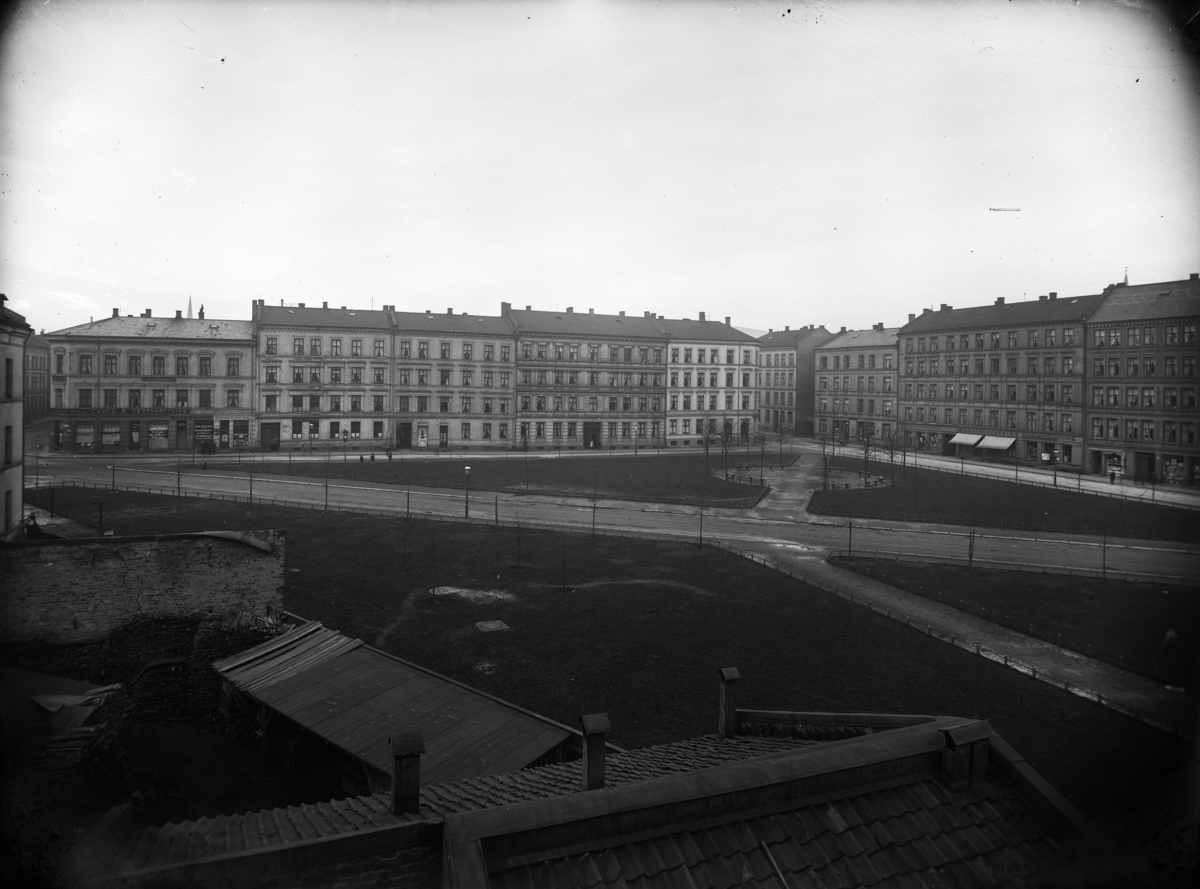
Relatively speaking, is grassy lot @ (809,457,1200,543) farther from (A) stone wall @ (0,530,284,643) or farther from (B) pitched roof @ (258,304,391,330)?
(B) pitched roof @ (258,304,391,330)

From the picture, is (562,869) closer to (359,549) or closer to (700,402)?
(359,549)

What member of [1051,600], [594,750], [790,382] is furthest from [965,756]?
[790,382]

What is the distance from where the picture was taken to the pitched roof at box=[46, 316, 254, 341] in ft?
197

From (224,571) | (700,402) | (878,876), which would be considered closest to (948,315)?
(700,402)

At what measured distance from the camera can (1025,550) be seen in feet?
103

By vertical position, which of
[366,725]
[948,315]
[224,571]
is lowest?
[366,725]

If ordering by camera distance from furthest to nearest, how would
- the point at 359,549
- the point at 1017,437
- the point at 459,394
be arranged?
the point at 459,394, the point at 1017,437, the point at 359,549

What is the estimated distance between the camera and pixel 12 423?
23953 mm

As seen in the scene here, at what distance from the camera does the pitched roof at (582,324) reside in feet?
249

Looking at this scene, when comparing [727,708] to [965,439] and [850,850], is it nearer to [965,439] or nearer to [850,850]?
[850,850]

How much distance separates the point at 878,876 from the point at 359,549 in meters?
28.2

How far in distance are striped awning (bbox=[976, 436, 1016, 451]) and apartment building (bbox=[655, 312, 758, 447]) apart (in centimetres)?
2564

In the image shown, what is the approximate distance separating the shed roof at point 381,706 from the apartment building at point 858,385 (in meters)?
72.7

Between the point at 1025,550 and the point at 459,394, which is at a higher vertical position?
the point at 459,394
